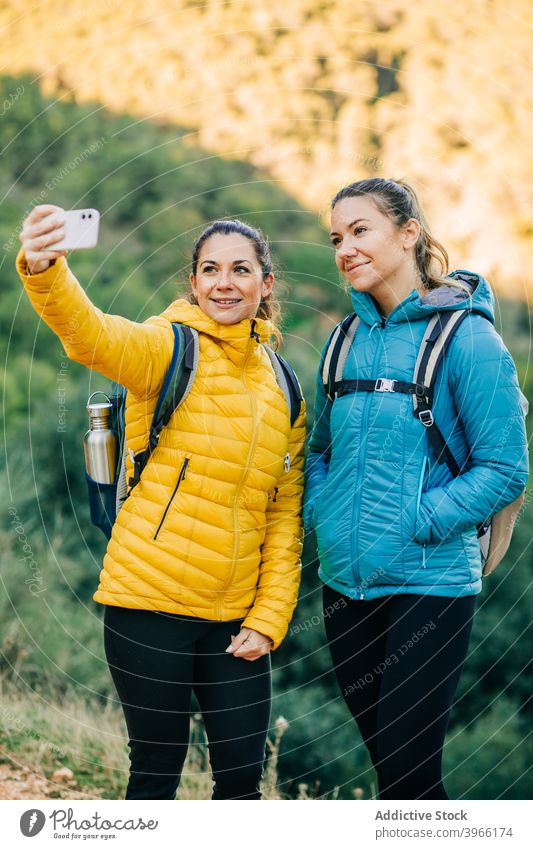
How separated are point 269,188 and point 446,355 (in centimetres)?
1010

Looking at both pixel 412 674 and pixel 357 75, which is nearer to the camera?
pixel 412 674

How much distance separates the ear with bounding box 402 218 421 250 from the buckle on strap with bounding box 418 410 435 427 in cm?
65

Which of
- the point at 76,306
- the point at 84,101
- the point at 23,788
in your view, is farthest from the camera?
the point at 84,101

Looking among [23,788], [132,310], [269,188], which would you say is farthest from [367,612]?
[269,188]

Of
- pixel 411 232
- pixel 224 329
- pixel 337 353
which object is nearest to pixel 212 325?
pixel 224 329

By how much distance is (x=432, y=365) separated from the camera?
2850 millimetres

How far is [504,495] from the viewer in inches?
112

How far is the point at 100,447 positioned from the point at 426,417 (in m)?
1.19

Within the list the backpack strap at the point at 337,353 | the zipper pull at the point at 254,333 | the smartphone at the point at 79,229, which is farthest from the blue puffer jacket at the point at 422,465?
the smartphone at the point at 79,229

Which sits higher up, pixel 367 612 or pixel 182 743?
pixel 367 612

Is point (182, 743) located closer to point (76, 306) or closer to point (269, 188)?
point (76, 306)

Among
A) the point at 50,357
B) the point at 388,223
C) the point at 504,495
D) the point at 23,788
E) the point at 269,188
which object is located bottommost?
the point at 23,788

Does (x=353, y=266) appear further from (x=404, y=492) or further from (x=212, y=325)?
(x=404, y=492)

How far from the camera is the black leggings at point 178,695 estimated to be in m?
2.90
